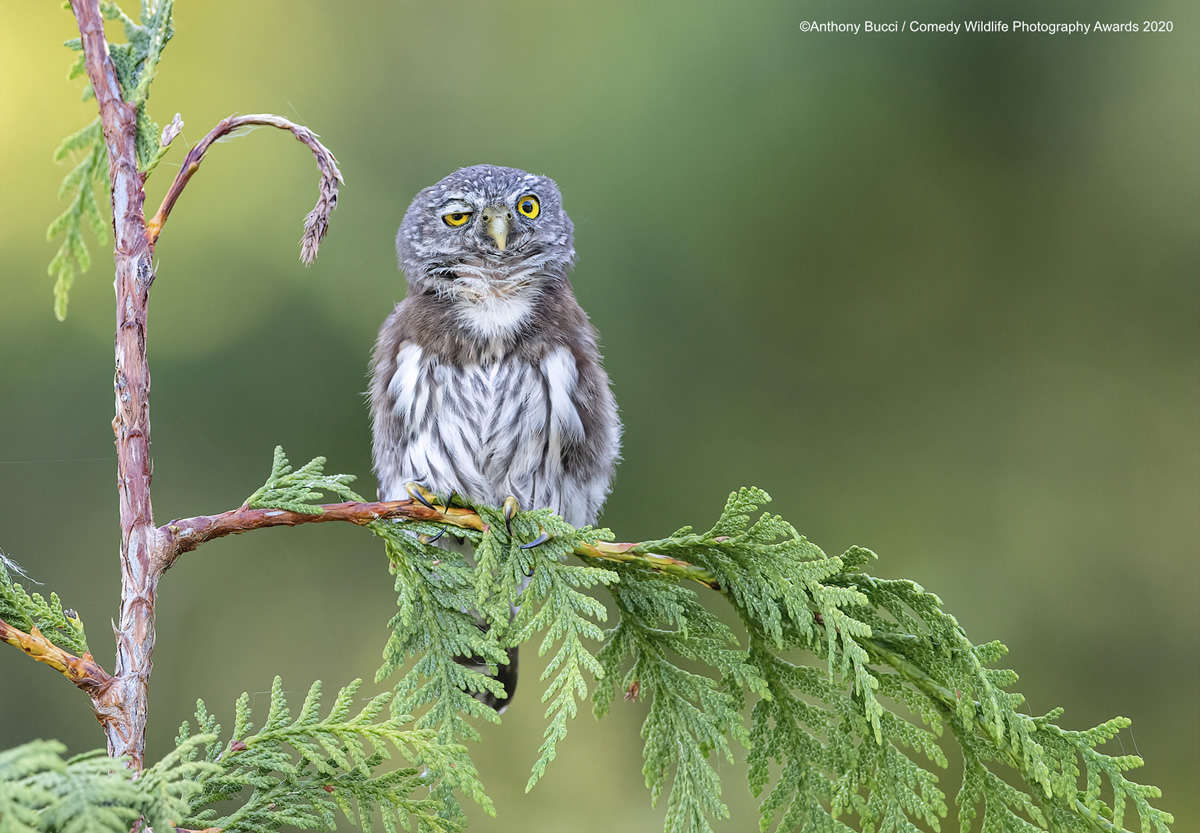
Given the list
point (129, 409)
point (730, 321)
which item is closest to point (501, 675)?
point (129, 409)

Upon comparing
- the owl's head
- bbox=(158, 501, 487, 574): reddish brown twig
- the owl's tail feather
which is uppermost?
the owl's head

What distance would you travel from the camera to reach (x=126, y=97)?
1126mm

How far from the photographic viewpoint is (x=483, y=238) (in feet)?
6.10

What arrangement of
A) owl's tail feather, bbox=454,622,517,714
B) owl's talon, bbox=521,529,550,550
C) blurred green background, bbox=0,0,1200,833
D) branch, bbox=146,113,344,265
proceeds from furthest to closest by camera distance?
blurred green background, bbox=0,0,1200,833 → owl's tail feather, bbox=454,622,517,714 → owl's talon, bbox=521,529,550,550 → branch, bbox=146,113,344,265

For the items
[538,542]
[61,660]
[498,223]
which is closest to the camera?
[61,660]

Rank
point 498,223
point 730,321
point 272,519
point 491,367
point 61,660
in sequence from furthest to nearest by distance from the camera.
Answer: point 730,321, point 498,223, point 491,367, point 272,519, point 61,660

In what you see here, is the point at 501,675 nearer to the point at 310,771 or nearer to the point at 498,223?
the point at 310,771

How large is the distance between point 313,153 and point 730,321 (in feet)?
6.90

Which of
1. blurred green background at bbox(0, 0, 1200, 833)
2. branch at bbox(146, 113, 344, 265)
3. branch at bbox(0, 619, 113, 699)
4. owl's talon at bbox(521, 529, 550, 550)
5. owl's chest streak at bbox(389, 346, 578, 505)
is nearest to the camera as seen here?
branch at bbox(0, 619, 113, 699)

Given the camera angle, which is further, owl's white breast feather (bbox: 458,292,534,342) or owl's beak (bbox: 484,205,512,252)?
owl's beak (bbox: 484,205,512,252)

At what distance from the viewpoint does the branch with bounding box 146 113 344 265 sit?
1.12 metres

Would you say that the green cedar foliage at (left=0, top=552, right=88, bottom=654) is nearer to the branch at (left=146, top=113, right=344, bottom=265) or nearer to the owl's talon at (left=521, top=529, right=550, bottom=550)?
the branch at (left=146, top=113, right=344, bottom=265)

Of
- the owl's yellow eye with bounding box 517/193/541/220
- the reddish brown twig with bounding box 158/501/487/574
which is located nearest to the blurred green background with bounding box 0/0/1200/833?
the owl's yellow eye with bounding box 517/193/541/220

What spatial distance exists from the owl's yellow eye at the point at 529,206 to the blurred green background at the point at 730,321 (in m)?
0.87
